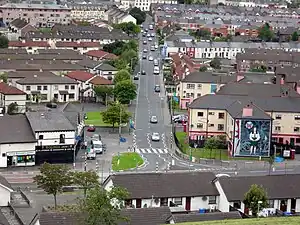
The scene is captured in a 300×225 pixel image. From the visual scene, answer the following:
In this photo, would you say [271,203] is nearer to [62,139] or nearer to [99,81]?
[62,139]

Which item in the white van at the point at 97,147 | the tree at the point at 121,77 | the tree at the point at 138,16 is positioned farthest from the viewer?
the tree at the point at 138,16

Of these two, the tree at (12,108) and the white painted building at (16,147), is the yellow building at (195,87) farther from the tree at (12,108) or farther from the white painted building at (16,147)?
the white painted building at (16,147)

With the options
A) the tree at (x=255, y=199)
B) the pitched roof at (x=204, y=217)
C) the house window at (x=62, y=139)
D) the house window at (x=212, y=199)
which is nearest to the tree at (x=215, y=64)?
the house window at (x=62, y=139)

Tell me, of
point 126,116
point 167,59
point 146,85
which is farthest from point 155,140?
point 167,59

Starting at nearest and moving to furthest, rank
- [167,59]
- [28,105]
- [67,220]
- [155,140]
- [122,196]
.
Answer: [67,220]
[122,196]
[155,140]
[28,105]
[167,59]

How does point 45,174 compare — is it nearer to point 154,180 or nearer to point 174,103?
point 154,180

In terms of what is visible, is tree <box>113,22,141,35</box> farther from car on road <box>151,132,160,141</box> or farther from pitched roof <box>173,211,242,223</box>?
pitched roof <box>173,211,242,223</box>
